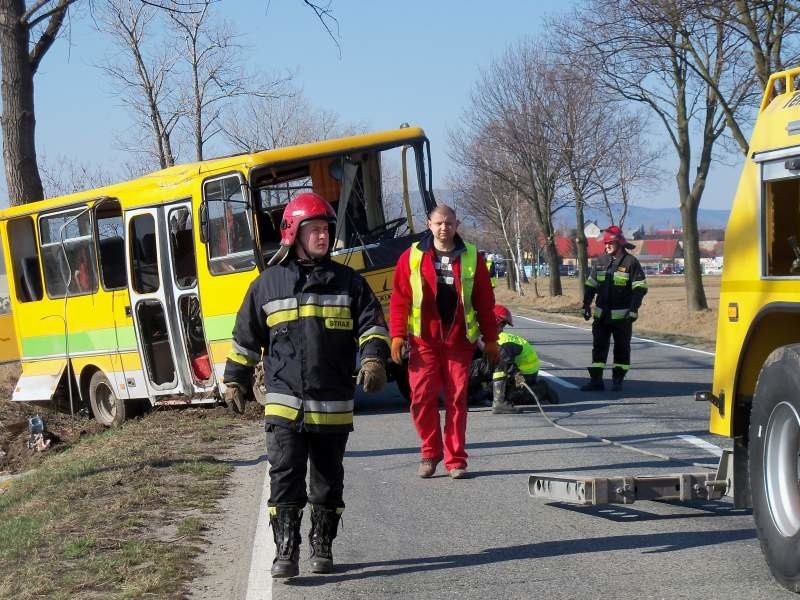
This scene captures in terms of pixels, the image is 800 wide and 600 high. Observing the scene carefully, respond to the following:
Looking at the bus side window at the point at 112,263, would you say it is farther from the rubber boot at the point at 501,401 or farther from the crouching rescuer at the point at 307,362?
the crouching rescuer at the point at 307,362

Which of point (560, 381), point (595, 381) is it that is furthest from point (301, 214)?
point (560, 381)

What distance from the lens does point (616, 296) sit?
1372 cm

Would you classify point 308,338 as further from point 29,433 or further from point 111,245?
point 29,433

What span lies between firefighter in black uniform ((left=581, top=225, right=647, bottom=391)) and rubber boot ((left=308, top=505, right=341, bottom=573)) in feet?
27.0

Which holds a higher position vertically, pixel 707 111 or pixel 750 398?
pixel 707 111

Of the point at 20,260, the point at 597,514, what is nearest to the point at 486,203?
the point at 20,260

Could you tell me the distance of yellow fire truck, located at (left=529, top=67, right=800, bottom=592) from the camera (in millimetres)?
4910

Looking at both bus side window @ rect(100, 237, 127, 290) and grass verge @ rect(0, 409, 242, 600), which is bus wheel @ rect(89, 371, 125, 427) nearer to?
bus side window @ rect(100, 237, 127, 290)

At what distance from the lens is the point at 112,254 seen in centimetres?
1481

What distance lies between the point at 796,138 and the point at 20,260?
13.6 m

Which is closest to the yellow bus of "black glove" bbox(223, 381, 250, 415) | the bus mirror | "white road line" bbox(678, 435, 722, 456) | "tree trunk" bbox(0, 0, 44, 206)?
the bus mirror

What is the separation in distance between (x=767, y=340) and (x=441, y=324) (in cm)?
350

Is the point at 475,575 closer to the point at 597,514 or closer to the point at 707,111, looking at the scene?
the point at 597,514

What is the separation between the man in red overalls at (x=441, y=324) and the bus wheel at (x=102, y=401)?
7.95 metres
